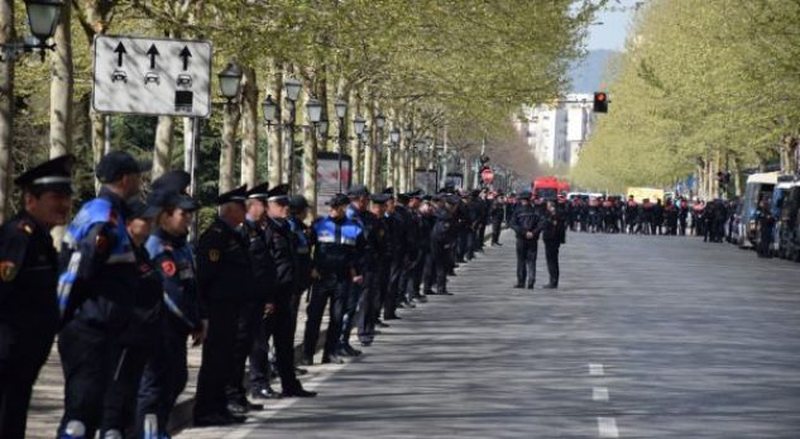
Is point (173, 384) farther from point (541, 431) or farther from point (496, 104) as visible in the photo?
point (496, 104)

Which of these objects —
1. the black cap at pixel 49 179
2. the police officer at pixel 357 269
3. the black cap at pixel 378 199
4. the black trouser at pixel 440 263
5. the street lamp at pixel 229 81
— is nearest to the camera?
the black cap at pixel 49 179

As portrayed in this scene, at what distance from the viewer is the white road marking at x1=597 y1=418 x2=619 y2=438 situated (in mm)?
14773

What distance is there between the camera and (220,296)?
50.5 ft

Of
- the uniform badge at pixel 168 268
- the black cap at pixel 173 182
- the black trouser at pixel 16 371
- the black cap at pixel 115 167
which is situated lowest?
the black trouser at pixel 16 371

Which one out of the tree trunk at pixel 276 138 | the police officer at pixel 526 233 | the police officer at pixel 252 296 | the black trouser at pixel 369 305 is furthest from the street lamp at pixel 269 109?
the police officer at pixel 252 296

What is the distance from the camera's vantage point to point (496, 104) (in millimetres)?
63688

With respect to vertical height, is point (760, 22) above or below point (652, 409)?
above

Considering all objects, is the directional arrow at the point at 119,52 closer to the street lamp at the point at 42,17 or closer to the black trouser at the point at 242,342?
the street lamp at the point at 42,17

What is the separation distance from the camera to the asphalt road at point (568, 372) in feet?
50.5

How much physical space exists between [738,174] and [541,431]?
3736 inches

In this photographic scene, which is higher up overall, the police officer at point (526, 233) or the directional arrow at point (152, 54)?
the directional arrow at point (152, 54)

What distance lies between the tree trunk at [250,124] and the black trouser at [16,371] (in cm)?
3044

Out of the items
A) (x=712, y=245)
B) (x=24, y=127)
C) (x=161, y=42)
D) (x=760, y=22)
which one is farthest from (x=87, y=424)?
(x=712, y=245)

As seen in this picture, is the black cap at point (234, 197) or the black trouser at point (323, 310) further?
the black trouser at point (323, 310)
